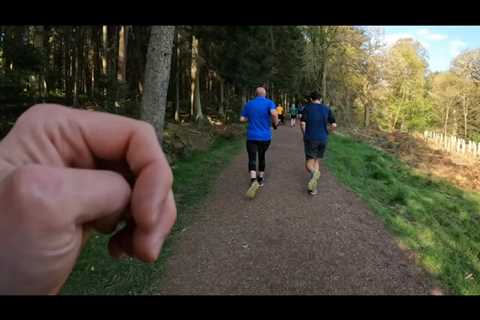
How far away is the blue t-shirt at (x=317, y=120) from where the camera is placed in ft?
26.1

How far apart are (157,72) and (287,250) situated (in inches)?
177

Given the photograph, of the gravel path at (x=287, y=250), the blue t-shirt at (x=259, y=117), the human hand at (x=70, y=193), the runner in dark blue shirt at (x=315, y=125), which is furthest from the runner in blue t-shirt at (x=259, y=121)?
the human hand at (x=70, y=193)

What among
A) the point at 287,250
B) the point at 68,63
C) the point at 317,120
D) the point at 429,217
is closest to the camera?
the point at 287,250

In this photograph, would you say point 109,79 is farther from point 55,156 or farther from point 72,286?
point 55,156

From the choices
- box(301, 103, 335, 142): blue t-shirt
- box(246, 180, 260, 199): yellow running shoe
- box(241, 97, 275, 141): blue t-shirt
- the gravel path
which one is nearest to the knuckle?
the gravel path

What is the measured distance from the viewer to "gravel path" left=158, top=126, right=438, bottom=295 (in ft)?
16.1

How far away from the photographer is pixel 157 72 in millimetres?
7562

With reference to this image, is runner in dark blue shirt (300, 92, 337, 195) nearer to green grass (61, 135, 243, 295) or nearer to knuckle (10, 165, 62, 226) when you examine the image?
green grass (61, 135, 243, 295)

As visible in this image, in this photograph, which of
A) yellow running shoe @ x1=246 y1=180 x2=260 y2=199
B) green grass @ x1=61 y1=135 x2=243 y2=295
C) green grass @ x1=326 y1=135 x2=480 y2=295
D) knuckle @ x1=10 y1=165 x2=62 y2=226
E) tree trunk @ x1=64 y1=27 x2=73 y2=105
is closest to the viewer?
knuckle @ x1=10 y1=165 x2=62 y2=226

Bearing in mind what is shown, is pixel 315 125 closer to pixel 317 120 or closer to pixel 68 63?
pixel 317 120

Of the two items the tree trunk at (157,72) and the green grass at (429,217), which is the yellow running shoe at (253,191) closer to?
the tree trunk at (157,72)

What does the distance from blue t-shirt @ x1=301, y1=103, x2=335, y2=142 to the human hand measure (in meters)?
7.14

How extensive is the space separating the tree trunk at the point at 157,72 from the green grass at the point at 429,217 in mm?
5248

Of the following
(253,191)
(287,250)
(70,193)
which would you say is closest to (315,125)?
(253,191)
